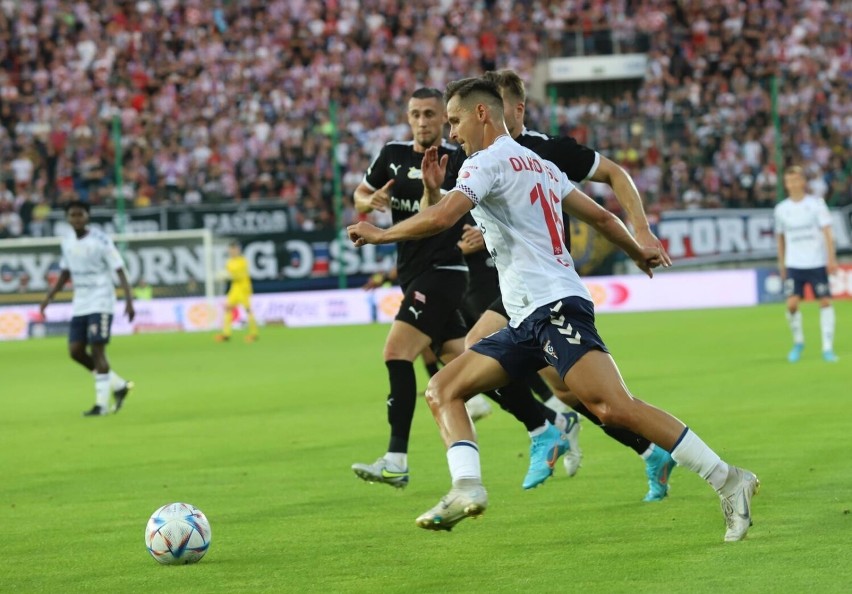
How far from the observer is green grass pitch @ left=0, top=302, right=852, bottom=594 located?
19.6ft

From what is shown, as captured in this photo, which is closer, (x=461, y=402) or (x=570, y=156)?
(x=461, y=402)

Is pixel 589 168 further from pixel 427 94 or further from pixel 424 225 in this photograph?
pixel 424 225

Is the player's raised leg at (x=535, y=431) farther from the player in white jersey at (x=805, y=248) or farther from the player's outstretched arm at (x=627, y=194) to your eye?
the player in white jersey at (x=805, y=248)

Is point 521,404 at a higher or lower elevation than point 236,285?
higher

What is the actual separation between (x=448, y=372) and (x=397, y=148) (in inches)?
119

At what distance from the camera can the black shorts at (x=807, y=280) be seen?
17062mm

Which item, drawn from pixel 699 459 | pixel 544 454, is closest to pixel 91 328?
pixel 544 454

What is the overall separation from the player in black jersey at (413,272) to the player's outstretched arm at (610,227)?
1927mm

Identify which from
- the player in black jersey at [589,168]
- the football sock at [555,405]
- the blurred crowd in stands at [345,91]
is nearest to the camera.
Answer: the player in black jersey at [589,168]

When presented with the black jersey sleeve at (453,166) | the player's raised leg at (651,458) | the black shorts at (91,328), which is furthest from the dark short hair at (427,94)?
the black shorts at (91,328)

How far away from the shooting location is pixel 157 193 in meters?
32.6

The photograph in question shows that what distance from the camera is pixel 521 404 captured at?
8.33 metres

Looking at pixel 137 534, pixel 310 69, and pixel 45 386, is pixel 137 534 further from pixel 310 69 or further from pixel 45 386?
pixel 310 69

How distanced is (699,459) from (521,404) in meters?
2.18
